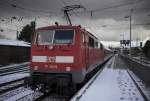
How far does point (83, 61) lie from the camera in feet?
42.0

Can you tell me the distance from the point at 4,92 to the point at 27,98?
2021 millimetres

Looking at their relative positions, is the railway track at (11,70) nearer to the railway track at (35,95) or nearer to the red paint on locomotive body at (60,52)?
the railway track at (35,95)

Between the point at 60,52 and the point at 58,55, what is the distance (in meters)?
0.16

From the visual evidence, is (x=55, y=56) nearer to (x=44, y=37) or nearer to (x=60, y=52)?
(x=60, y=52)

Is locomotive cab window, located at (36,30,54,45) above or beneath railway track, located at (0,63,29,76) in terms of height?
above

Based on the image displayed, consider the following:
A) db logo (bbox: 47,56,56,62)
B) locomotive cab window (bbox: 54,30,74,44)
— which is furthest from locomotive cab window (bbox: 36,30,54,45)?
db logo (bbox: 47,56,56,62)

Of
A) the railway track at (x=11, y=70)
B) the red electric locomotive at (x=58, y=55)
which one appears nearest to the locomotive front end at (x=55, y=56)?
the red electric locomotive at (x=58, y=55)

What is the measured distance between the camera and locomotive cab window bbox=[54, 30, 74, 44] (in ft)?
40.6

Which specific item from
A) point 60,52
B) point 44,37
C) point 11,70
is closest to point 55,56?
point 60,52

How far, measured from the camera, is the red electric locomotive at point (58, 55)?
12.0 m

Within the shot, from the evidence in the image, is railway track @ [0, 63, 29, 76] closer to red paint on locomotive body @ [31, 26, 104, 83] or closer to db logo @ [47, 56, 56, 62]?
red paint on locomotive body @ [31, 26, 104, 83]

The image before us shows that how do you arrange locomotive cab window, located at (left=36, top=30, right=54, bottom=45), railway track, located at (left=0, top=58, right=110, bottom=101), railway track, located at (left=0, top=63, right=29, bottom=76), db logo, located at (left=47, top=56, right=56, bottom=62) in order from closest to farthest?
railway track, located at (left=0, top=58, right=110, bottom=101) → db logo, located at (left=47, top=56, right=56, bottom=62) → locomotive cab window, located at (left=36, top=30, right=54, bottom=45) → railway track, located at (left=0, top=63, right=29, bottom=76)

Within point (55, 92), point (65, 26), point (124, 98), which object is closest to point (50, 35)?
point (65, 26)

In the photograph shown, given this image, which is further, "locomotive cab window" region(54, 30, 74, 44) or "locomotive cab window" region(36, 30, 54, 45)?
"locomotive cab window" region(36, 30, 54, 45)
